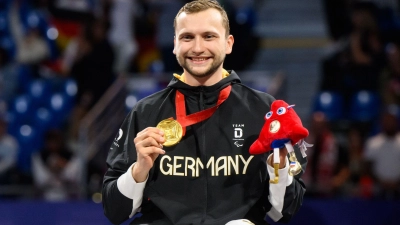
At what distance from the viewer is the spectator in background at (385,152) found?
6.87m

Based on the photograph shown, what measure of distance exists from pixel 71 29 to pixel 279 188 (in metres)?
8.36

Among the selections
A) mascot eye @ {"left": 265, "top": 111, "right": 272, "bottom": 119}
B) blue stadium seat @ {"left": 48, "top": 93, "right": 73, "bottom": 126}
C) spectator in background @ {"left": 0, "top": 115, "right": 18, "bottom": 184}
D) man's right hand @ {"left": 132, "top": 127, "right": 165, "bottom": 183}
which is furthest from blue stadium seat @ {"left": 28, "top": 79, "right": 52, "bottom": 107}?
mascot eye @ {"left": 265, "top": 111, "right": 272, "bottom": 119}

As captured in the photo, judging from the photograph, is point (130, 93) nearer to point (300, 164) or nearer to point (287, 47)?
point (287, 47)

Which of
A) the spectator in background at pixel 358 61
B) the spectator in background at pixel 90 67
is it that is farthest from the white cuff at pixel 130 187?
the spectator in background at pixel 90 67

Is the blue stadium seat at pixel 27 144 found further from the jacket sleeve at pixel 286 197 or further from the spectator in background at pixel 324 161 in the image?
the jacket sleeve at pixel 286 197

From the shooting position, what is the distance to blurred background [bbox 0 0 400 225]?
6.52 meters

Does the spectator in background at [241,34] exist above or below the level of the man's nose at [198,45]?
below

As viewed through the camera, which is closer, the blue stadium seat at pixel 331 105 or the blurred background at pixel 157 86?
the blurred background at pixel 157 86

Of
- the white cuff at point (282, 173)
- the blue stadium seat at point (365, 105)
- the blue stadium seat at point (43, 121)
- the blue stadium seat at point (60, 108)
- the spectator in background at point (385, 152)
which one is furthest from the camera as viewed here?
the blue stadium seat at point (60, 108)

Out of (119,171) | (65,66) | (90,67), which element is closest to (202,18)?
(119,171)

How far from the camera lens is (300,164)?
130 inches

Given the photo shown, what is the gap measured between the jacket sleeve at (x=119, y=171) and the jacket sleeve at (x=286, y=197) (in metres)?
0.63

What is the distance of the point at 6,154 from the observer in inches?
318

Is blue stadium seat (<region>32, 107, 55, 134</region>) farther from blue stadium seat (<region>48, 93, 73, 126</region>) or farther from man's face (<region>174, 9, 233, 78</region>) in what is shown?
man's face (<region>174, 9, 233, 78</region>)
